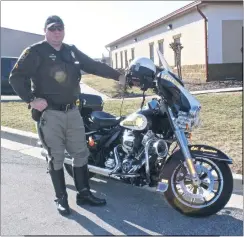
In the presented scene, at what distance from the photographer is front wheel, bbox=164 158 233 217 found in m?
3.54

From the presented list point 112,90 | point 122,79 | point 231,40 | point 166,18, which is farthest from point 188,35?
point 122,79

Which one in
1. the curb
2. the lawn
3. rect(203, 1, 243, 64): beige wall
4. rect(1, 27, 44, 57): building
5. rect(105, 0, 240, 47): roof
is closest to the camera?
the lawn

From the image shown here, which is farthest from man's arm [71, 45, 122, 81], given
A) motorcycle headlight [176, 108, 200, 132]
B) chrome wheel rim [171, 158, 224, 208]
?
chrome wheel rim [171, 158, 224, 208]

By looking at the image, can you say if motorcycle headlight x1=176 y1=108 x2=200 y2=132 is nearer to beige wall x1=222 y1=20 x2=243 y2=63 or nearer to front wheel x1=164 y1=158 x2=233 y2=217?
front wheel x1=164 y1=158 x2=233 y2=217

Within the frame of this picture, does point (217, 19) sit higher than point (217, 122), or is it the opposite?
→ point (217, 19)

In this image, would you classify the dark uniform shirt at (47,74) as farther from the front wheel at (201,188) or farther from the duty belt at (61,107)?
the front wheel at (201,188)

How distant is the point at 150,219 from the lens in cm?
363

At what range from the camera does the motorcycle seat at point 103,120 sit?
4.34m

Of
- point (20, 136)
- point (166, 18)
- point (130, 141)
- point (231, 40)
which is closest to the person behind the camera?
point (130, 141)

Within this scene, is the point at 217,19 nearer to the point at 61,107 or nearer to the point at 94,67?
the point at 94,67

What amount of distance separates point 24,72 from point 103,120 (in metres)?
1.10

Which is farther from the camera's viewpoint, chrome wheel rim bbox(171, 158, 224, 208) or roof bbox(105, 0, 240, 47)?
roof bbox(105, 0, 240, 47)

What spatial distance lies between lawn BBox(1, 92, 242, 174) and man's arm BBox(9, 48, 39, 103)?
2499mm

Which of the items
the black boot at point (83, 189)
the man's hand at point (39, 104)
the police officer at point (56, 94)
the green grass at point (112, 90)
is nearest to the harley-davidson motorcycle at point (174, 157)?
the black boot at point (83, 189)
